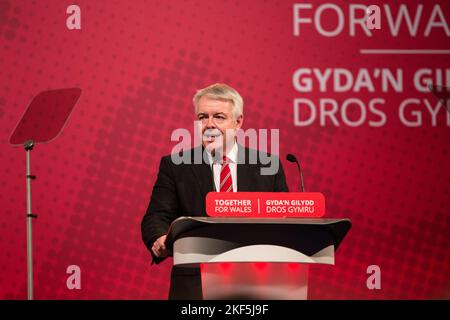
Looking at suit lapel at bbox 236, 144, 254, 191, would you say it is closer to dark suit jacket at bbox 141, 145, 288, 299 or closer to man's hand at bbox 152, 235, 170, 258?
dark suit jacket at bbox 141, 145, 288, 299

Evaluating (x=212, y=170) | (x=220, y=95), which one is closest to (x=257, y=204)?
(x=212, y=170)

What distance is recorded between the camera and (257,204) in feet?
8.21

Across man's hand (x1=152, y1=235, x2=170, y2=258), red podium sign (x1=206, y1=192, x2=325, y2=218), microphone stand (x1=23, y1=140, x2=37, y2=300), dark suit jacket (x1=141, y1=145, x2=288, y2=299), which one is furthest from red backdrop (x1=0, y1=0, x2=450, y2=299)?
red podium sign (x1=206, y1=192, x2=325, y2=218)

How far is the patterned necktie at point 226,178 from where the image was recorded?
3.21 metres

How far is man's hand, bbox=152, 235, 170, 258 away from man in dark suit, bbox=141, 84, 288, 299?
0.31m

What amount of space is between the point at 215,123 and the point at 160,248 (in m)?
0.72

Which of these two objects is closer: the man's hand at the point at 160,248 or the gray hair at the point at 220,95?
the man's hand at the point at 160,248

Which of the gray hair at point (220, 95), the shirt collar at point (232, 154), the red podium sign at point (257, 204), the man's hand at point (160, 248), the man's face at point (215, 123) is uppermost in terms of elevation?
the gray hair at point (220, 95)

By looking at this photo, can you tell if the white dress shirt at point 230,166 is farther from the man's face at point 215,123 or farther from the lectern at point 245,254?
the lectern at point 245,254

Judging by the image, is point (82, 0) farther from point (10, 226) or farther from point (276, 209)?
point (276, 209)

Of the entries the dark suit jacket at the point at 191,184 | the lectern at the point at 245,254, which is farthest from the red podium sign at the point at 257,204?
the dark suit jacket at the point at 191,184

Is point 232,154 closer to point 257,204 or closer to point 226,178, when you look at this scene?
point 226,178

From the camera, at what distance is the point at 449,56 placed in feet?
16.3

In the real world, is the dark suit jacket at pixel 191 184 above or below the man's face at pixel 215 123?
below
